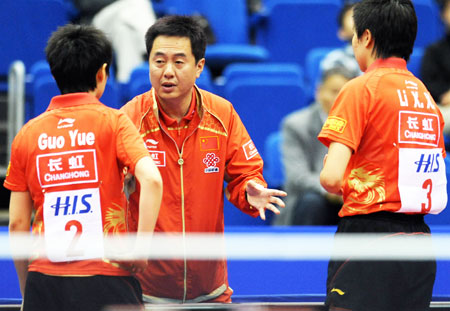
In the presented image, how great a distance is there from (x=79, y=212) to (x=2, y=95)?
114 inches

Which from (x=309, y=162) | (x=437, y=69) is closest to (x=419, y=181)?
(x=309, y=162)

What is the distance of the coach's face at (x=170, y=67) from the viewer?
245cm

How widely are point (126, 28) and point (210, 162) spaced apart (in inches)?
115

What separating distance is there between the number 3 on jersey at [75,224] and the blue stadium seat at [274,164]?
237cm

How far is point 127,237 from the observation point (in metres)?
2.14

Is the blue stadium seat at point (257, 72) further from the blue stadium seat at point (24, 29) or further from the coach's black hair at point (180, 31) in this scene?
the coach's black hair at point (180, 31)

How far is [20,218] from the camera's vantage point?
2.13 m

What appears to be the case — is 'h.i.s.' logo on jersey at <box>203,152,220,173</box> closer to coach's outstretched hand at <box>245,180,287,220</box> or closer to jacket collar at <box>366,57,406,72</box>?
coach's outstretched hand at <box>245,180,287,220</box>

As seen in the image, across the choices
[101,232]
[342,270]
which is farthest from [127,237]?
[342,270]

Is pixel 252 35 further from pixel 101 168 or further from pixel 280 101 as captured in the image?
pixel 101 168

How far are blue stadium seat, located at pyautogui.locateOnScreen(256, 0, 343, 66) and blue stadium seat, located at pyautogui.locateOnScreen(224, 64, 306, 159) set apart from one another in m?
1.08

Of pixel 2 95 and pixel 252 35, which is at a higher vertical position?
pixel 252 35

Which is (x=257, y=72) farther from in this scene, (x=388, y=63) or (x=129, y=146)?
(x=129, y=146)

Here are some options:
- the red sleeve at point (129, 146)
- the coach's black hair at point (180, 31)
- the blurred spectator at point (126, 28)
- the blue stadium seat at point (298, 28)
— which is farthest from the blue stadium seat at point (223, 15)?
the red sleeve at point (129, 146)
